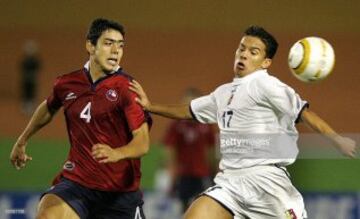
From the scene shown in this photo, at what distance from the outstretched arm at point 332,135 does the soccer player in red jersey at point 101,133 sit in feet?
3.67

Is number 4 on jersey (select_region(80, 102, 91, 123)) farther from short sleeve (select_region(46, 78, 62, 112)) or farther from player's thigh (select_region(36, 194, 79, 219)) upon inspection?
player's thigh (select_region(36, 194, 79, 219))

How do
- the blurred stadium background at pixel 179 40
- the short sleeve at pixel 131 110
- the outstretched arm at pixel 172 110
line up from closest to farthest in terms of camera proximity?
1. the short sleeve at pixel 131 110
2. the outstretched arm at pixel 172 110
3. the blurred stadium background at pixel 179 40

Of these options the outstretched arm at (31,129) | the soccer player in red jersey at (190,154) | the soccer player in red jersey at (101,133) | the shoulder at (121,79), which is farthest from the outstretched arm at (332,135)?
the soccer player in red jersey at (190,154)

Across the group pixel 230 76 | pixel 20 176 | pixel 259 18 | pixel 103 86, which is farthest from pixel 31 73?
pixel 103 86

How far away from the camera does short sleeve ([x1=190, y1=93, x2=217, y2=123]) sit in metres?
6.01

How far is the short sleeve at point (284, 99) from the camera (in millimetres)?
5492

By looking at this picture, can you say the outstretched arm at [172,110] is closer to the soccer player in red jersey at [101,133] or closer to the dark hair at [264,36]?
the soccer player in red jersey at [101,133]

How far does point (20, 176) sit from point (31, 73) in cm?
1325

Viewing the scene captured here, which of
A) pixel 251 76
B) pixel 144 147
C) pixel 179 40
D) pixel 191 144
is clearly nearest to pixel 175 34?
pixel 179 40

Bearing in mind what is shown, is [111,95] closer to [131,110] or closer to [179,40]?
[131,110]

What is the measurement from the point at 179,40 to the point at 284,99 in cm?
2189

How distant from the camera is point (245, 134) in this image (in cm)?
564

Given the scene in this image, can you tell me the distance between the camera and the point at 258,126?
5.61 meters

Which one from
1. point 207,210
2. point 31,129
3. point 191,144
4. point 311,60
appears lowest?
point 191,144
